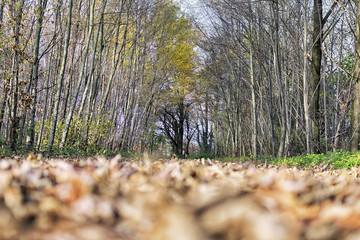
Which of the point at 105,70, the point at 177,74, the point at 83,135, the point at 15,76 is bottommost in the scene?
the point at 83,135

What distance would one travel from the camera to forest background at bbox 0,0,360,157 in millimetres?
7902

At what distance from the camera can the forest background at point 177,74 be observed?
7902 millimetres

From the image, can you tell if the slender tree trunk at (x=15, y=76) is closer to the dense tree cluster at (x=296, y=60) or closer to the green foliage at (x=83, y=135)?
the green foliage at (x=83, y=135)

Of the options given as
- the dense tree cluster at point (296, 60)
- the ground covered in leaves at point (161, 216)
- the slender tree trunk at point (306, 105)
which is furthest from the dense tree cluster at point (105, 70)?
the ground covered in leaves at point (161, 216)

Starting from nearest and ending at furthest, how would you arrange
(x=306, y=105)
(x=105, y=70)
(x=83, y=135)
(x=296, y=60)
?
(x=306, y=105) < (x=83, y=135) < (x=296, y=60) < (x=105, y=70)

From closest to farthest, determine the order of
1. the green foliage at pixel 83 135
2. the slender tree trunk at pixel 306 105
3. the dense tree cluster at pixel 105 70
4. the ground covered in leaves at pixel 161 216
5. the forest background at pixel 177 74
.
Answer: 1. the ground covered in leaves at pixel 161 216
2. the slender tree trunk at pixel 306 105
3. the forest background at pixel 177 74
4. the dense tree cluster at pixel 105 70
5. the green foliage at pixel 83 135

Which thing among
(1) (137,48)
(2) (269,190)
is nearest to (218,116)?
(1) (137,48)

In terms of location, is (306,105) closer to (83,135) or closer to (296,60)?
(296,60)

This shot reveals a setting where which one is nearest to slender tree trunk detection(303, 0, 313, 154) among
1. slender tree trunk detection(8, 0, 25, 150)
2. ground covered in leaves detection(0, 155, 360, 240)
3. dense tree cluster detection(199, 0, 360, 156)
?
dense tree cluster detection(199, 0, 360, 156)

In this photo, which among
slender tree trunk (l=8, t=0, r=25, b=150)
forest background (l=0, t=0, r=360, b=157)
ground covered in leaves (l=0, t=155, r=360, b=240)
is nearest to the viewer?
ground covered in leaves (l=0, t=155, r=360, b=240)

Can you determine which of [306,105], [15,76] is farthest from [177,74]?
[15,76]

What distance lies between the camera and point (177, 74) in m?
19.7

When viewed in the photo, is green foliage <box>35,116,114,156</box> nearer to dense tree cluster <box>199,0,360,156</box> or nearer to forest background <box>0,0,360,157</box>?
forest background <box>0,0,360,157</box>

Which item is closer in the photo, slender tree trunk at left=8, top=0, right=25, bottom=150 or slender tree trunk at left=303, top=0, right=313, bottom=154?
slender tree trunk at left=8, top=0, right=25, bottom=150
